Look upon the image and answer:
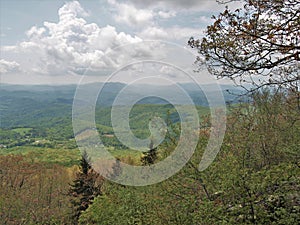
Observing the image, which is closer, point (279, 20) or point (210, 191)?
point (279, 20)

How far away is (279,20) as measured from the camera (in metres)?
4.61

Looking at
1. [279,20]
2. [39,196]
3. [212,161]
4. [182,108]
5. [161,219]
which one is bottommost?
[39,196]

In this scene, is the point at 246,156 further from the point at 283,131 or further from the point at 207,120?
the point at 283,131

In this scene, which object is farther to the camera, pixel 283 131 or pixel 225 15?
pixel 283 131

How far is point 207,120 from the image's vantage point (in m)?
10.1

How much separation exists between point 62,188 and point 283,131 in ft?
105

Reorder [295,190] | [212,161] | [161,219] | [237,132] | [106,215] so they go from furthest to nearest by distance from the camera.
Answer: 1. [106,215]
2. [237,132]
3. [212,161]
4. [161,219]
5. [295,190]

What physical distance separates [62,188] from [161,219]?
106 ft

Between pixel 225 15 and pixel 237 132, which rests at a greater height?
pixel 225 15

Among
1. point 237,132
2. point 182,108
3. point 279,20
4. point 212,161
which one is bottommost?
point 212,161

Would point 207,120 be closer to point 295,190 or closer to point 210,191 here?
point 210,191

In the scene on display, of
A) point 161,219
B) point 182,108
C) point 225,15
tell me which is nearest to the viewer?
point 225,15

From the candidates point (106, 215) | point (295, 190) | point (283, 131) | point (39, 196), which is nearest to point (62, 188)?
point (39, 196)

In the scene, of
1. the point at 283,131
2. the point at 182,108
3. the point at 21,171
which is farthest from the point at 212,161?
the point at 21,171
